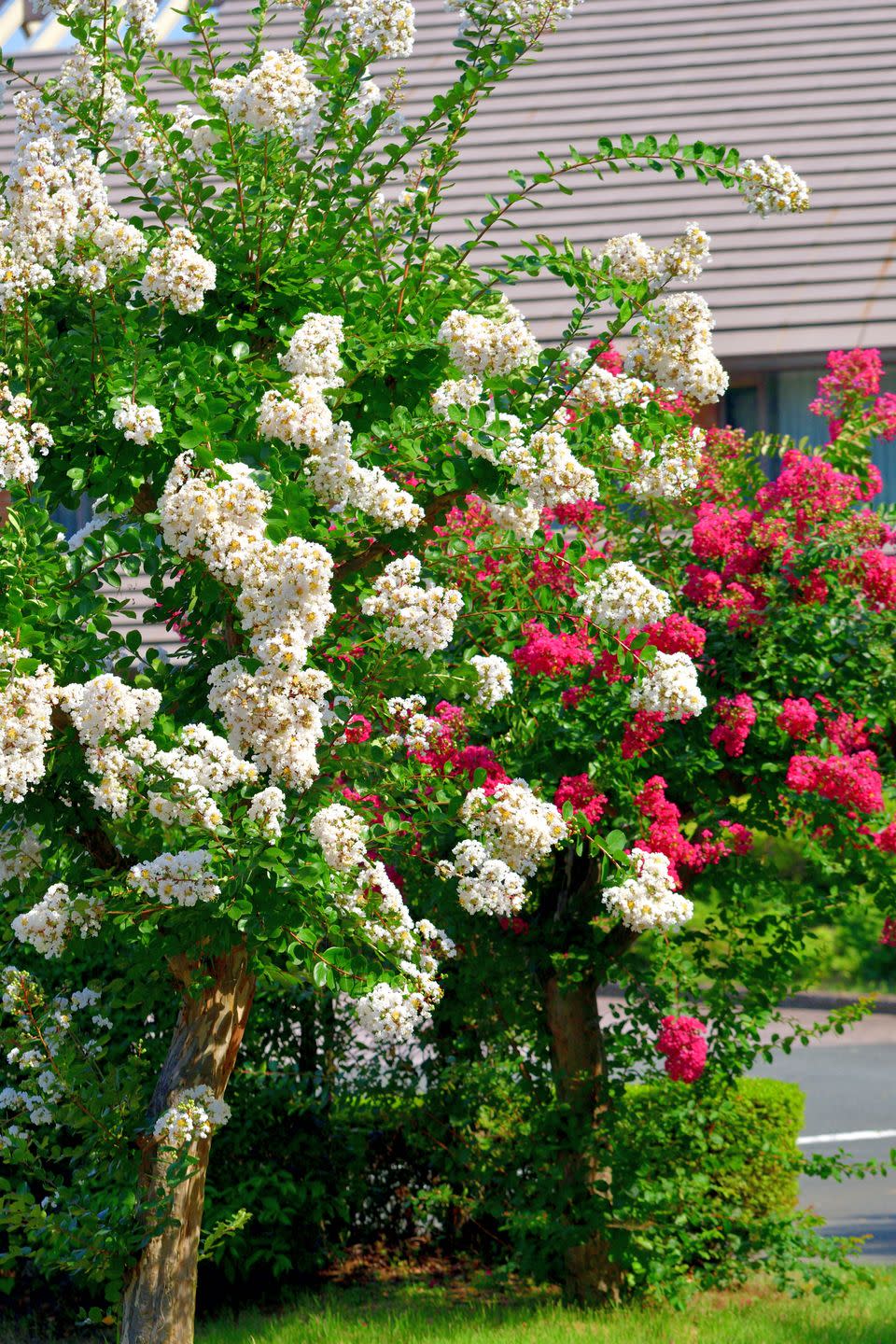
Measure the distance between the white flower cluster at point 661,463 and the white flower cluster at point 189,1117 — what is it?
2049 millimetres

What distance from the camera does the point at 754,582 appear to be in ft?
20.2

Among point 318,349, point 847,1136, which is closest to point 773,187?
point 318,349

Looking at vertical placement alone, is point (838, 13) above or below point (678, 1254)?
above

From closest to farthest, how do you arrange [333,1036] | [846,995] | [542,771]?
[542,771] < [333,1036] < [846,995]

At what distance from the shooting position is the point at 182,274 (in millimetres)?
3869

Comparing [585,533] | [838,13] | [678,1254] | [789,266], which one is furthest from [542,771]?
[838,13]

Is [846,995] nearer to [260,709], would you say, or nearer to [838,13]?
[838,13]

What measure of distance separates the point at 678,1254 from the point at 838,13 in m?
12.3

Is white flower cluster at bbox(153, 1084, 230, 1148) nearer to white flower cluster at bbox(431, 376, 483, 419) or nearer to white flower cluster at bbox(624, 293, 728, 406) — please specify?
white flower cluster at bbox(431, 376, 483, 419)

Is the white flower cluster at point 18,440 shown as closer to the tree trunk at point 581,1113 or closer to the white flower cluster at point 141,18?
the white flower cluster at point 141,18

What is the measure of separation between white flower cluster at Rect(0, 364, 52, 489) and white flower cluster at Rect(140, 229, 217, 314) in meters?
0.43

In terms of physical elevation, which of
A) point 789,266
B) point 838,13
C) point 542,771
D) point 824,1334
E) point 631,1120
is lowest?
point 824,1334

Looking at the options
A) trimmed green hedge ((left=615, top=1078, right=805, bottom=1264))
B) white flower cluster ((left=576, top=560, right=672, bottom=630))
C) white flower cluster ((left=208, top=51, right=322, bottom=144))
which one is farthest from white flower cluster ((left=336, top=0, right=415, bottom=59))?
trimmed green hedge ((left=615, top=1078, right=805, bottom=1264))

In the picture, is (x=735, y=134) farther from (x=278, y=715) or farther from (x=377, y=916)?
(x=278, y=715)
